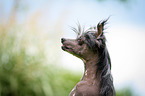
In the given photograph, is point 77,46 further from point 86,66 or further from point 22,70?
point 22,70

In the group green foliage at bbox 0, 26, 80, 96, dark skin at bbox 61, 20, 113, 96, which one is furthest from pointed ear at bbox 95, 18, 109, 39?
green foliage at bbox 0, 26, 80, 96

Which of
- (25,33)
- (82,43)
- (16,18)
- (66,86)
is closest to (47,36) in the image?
(25,33)

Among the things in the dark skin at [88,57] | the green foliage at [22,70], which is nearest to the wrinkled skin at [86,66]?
the dark skin at [88,57]

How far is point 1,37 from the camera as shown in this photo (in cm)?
245

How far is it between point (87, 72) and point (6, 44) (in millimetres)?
1832

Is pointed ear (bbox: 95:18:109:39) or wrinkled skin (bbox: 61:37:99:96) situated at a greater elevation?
pointed ear (bbox: 95:18:109:39)

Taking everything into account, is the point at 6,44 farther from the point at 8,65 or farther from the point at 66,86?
the point at 66,86

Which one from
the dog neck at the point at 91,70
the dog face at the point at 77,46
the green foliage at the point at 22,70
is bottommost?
the green foliage at the point at 22,70

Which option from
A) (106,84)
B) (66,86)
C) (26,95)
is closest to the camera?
(106,84)

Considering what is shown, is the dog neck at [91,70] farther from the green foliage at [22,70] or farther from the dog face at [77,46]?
the green foliage at [22,70]

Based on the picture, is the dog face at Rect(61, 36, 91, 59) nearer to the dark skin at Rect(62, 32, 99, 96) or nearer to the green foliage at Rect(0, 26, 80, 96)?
the dark skin at Rect(62, 32, 99, 96)

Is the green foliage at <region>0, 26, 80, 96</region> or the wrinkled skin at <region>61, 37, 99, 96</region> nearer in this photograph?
the wrinkled skin at <region>61, 37, 99, 96</region>

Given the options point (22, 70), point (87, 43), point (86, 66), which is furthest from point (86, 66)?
point (22, 70)

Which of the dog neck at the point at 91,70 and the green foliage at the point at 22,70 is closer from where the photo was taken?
the dog neck at the point at 91,70
